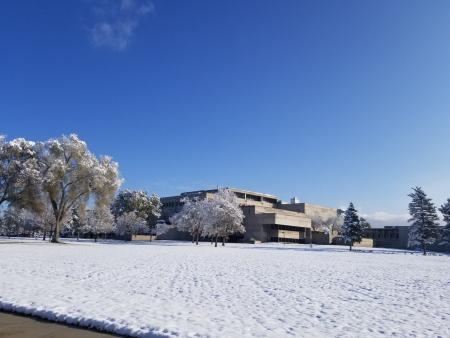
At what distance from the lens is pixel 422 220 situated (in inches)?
2670

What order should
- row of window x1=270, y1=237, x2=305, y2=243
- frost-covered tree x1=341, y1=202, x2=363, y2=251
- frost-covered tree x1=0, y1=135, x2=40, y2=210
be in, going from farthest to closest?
1. row of window x1=270, y1=237, x2=305, y2=243
2. frost-covered tree x1=341, y1=202, x2=363, y2=251
3. frost-covered tree x1=0, y1=135, x2=40, y2=210

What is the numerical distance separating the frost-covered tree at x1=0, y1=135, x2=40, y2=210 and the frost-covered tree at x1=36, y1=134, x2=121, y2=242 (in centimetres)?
150

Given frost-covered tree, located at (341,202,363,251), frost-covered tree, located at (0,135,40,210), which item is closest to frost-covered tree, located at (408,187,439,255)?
frost-covered tree, located at (341,202,363,251)

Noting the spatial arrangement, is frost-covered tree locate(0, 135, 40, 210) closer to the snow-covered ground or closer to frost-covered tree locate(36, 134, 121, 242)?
frost-covered tree locate(36, 134, 121, 242)

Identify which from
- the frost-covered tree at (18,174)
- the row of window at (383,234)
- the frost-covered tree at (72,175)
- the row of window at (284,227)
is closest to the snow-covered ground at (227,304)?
the frost-covered tree at (18,174)

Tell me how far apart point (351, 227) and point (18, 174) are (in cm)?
6318

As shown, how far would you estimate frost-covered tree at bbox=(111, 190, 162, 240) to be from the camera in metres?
111

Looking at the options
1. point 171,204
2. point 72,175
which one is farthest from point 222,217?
point 171,204

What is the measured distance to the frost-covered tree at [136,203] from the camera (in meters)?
111

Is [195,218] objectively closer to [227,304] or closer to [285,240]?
[285,240]

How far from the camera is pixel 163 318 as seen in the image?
385 inches

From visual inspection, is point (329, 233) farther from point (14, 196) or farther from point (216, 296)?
point (216, 296)

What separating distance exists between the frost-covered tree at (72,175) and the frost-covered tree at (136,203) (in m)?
55.1

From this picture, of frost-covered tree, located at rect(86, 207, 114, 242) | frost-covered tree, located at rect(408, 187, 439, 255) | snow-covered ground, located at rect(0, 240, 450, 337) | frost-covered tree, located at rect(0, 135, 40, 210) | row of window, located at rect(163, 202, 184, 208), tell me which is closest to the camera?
snow-covered ground, located at rect(0, 240, 450, 337)
